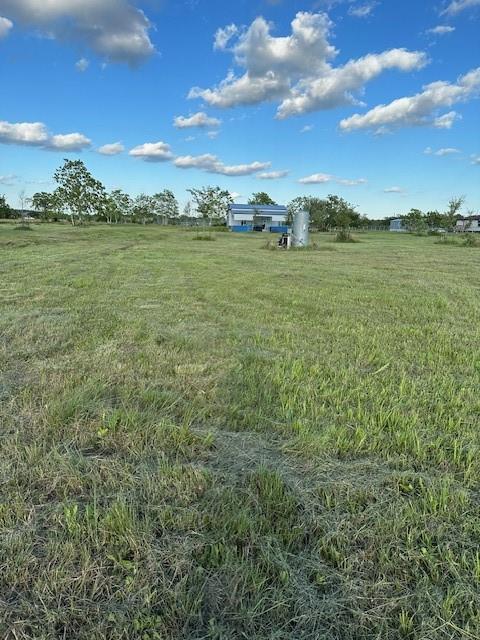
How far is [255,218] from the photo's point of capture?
61625 mm

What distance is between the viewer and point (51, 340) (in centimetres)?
425

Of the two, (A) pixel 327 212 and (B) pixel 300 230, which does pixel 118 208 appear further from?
(B) pixel 300 230

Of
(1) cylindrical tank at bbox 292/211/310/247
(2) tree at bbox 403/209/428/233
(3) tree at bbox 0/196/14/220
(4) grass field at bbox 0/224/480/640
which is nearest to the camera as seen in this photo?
(4) grass field at bbox 0/224/480/640

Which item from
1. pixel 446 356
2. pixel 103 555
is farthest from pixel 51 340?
pixel 446 356

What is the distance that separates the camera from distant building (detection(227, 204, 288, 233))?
60.4 m

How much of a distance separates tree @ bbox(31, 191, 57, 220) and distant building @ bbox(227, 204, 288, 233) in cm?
2520

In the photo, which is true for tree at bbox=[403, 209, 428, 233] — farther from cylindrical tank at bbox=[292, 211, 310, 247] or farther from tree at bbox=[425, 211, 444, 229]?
cylindrical tank at bbox=[292, 211, 310, 247]

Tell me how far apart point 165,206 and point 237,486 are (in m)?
74.1

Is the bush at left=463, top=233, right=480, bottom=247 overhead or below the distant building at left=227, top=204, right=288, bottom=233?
below

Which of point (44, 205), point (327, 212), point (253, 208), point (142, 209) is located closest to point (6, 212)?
point (44, 205)

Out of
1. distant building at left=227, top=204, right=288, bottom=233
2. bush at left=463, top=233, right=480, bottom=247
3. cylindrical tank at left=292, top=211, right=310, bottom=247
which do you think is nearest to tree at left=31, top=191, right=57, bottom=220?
distant building at left=227, top=204, right=288, bottom=233

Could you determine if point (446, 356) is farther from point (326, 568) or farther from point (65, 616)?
point (65, 616)

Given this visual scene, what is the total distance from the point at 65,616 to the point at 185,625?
424mm

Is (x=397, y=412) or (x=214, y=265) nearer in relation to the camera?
(x=397, y=412)
